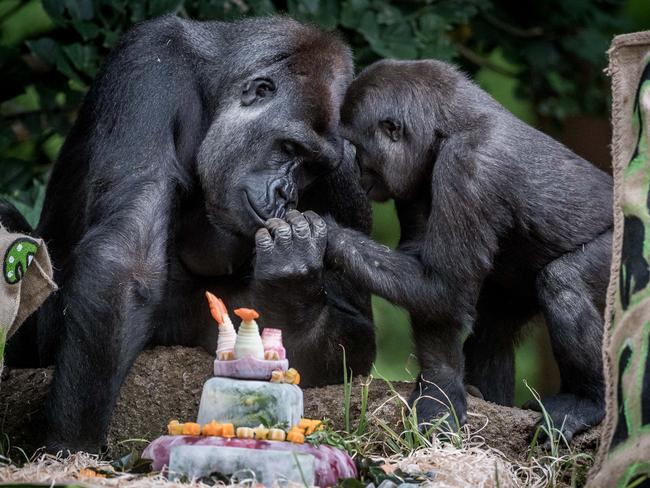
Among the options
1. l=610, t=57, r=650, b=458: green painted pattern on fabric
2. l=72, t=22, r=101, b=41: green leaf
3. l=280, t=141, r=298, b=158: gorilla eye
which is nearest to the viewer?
l=610, t=57, r=650, b=458: green painted pattern on fabric

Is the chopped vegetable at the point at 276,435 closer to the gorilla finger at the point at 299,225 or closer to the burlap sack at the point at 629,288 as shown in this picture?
the burlap sack at the point at 629,288

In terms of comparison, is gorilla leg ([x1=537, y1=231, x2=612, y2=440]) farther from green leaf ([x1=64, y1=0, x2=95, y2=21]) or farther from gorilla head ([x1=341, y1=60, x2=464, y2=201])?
green leaf ([x1=64, y1=0, x2=95, y2=21])

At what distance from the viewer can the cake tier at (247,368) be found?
96.3 inches

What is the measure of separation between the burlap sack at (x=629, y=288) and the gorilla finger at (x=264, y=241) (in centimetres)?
111

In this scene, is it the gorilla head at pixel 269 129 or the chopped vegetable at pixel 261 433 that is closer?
the chopped vegetable at pixel 261 433

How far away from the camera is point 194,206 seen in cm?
374

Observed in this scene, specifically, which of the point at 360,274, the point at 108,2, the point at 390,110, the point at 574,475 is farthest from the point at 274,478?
the point at 108,2

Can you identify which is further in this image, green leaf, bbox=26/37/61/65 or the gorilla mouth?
green leaf, bbox=26/37/61/65

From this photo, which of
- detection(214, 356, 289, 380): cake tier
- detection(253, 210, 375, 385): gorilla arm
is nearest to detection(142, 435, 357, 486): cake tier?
detection(214, 356, 289, 380): cake tier

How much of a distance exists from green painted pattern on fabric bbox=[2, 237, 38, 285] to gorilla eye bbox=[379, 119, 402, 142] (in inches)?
46.1

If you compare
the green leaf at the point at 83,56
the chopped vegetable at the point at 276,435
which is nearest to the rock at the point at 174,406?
the chopped vegetable at the point at 276,435

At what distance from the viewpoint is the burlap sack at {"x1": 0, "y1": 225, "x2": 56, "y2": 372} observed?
2762 mm

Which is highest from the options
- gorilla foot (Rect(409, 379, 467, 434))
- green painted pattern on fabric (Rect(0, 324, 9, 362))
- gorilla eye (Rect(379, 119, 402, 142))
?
gorilla eye (Rect(379, 119, 402, 142))

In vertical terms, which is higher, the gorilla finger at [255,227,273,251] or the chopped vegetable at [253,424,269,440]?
the chopped vegetable at [253,424,269,440]
